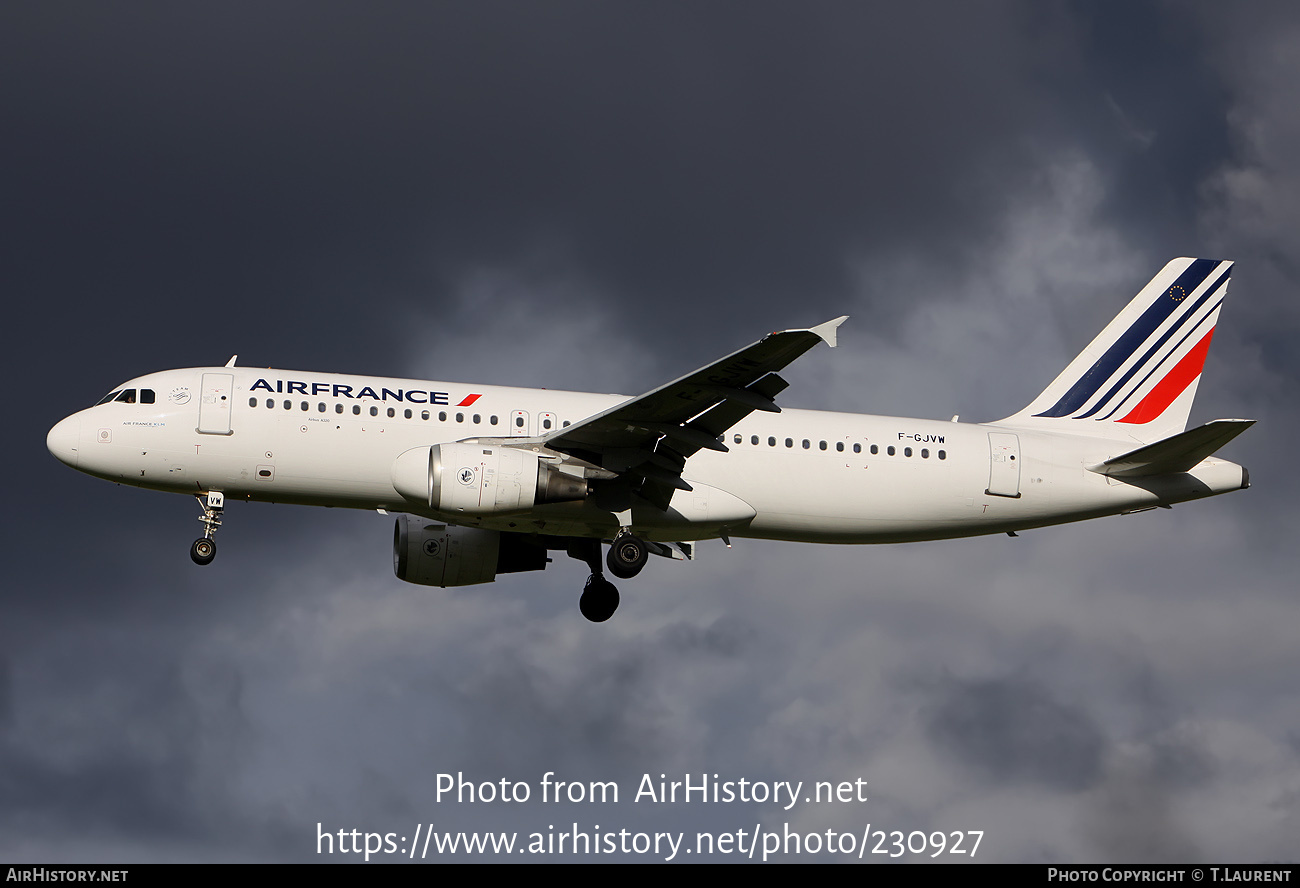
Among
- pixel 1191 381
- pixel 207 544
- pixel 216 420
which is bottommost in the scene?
pixel 207 544

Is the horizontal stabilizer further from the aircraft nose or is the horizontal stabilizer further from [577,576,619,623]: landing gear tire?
the aircraft nose

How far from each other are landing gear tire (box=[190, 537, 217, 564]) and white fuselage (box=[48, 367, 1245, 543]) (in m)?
1.20

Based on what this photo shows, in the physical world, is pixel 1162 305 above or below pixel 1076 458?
above

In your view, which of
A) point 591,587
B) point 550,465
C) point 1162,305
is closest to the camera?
point 550,465

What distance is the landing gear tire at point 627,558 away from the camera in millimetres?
33625

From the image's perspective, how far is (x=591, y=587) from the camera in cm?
3850

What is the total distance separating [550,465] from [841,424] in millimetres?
7772

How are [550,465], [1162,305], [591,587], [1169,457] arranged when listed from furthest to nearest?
[1162,305], [591,587], [1169,457], [550,465]

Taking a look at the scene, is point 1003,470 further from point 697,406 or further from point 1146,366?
point 697,406

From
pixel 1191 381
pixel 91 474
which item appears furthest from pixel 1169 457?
A: pixel 91 474

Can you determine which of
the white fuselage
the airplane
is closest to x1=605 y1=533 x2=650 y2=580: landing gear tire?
the airplane

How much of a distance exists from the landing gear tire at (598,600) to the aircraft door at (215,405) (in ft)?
35.2

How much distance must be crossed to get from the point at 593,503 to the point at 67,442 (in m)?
12.2

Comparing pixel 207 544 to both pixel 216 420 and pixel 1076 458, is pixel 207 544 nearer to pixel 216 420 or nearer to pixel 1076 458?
pixel 216 420
